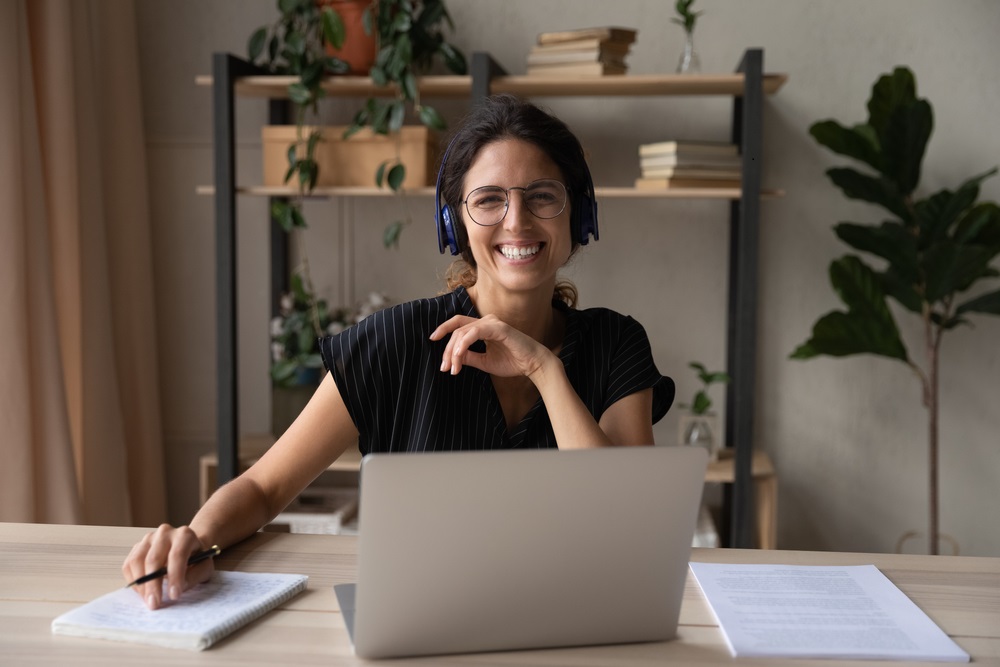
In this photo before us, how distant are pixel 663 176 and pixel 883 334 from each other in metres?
0.79

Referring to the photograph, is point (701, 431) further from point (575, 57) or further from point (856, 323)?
point (575, 57)

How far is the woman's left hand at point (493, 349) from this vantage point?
1425mm

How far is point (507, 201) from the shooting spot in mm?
1570

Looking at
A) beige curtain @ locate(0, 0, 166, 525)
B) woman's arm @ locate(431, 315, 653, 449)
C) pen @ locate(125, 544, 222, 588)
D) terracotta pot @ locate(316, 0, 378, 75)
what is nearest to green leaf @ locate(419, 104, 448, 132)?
terracotta pot @ locate(316, 0, 378, 75)

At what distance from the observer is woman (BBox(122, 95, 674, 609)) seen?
156 cm

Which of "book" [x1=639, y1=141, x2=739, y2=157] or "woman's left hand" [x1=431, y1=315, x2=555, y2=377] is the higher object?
"book" [x1=639, y1=141, x2=739, y2=157]

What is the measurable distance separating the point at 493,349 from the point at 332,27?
1594 mm

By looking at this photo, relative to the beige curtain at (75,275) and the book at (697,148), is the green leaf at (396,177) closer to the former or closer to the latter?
the book at (697,148)

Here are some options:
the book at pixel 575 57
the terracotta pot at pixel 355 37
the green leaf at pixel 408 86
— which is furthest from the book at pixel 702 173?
the terracotta pot at pixel 355 37

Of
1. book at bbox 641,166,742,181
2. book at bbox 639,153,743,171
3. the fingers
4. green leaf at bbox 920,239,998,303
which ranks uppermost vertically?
book at bbox 639,153,743,171

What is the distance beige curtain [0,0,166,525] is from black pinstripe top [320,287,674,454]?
119 centimetres

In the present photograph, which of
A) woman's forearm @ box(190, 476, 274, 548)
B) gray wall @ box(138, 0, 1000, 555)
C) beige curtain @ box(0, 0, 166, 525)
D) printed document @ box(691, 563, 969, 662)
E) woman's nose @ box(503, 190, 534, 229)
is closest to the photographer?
printed document @ box(691, 563, 969, 662)

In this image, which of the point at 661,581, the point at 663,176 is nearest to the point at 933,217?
the point at 663,176

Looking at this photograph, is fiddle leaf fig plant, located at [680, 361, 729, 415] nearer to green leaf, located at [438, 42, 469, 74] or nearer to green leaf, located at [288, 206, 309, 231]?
green leaf, located at [438, 42, 469, 74]
